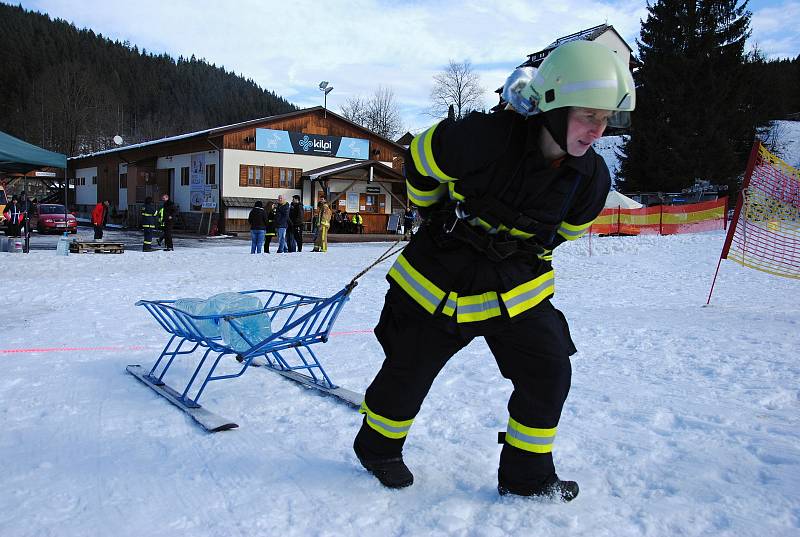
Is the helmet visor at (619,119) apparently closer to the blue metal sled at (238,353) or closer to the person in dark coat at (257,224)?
the blue metal sled at (238,353)

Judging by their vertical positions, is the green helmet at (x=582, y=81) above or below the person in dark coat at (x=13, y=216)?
above

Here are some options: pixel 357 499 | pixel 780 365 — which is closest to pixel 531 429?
pixel 357 499

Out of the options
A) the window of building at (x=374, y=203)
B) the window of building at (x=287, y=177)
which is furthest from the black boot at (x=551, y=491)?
the window of building at (x=374, y=203)

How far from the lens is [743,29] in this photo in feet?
114

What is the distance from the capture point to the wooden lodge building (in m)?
29.4

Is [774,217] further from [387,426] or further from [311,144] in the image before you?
[311,144]

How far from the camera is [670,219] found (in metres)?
24.1

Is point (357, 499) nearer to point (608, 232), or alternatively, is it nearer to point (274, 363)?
point (274, 363)

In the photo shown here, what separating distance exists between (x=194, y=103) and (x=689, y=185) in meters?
78.0

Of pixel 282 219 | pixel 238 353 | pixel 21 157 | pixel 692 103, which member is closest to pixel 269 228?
pixel 282 219

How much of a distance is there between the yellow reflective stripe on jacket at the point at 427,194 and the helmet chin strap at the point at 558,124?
49cm

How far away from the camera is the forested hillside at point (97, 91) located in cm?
6588

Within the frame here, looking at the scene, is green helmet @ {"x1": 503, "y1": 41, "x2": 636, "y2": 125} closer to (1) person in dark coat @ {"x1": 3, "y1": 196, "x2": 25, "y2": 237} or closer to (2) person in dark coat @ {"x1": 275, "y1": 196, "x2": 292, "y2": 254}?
(2) person in dark coat @ {"x1": 275, "y1": 196, "x2": 292, "y2": 254}

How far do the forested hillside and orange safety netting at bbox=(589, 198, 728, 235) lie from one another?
60177mm
